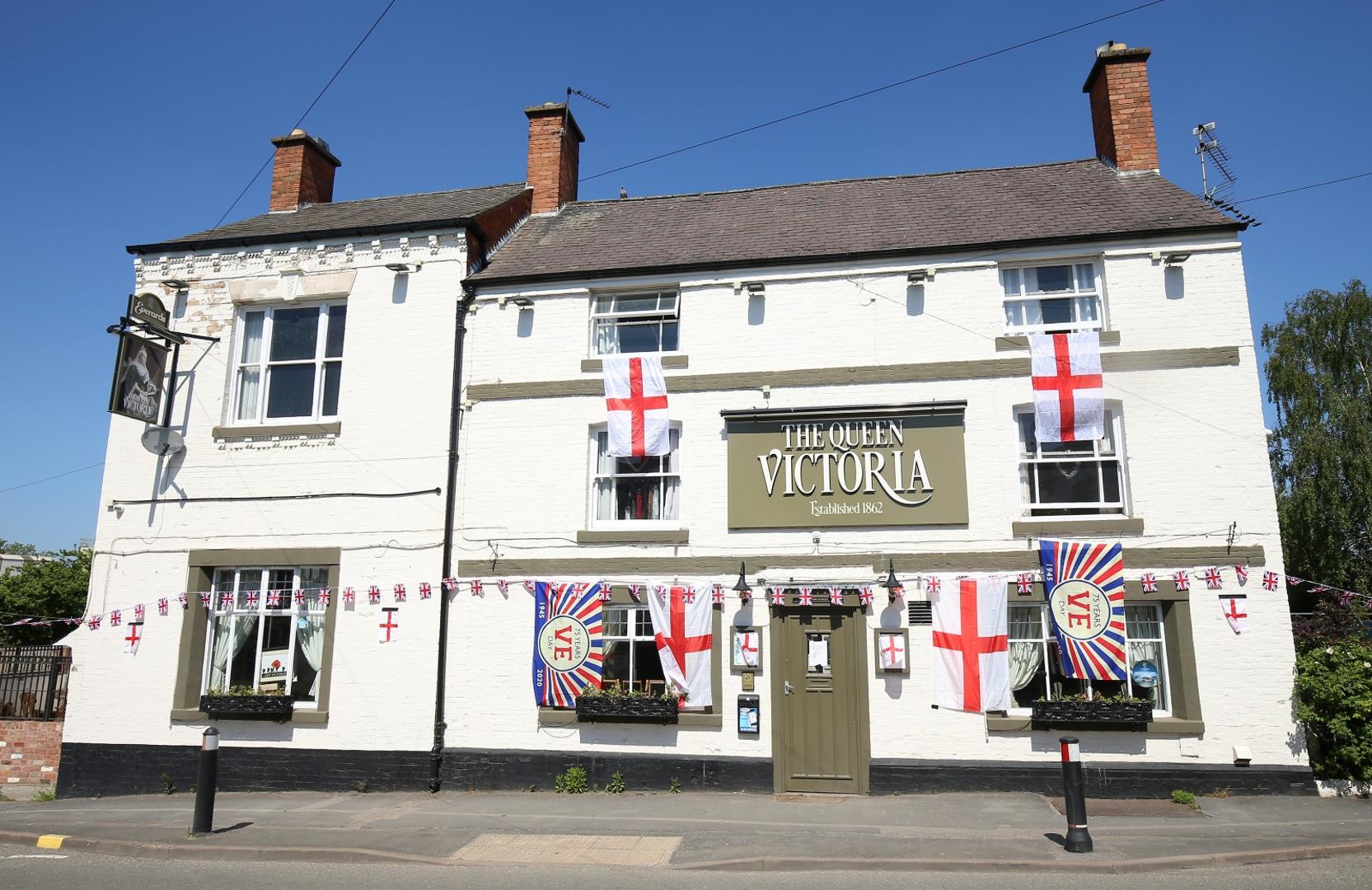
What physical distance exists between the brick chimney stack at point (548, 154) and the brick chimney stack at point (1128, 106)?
9388 millimetres

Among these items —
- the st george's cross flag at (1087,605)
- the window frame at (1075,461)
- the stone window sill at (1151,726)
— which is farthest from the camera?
the window frame at (1075,461)

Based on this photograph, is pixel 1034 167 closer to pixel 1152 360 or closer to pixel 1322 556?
pixel 1152 360

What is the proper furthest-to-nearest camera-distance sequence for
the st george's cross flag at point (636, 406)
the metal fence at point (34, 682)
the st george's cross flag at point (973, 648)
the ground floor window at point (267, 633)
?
1. the metal fence at point (34, 682)
2. the ground floor window at point (267, 633)
3. the st george's cross flag at point (636, 406)
4. the st george's cross flag at point (973, 648)

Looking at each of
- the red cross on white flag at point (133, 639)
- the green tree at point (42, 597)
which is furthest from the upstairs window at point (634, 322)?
the green tree at point (42, 597)

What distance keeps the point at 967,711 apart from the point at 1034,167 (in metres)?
9.60

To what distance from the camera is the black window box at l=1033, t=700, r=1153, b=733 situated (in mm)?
10711

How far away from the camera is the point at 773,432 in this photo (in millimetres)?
12344

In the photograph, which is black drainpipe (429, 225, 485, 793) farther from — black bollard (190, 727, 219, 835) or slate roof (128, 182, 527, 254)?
black bollard (190, 727, 219, 835)

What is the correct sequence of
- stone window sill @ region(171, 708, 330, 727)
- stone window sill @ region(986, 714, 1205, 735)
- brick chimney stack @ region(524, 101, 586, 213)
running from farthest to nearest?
brick chimney stack @ region(524, 101, 586, 213) < stone window sill @ region(171, 708, 330, 727) < stone window sill @ region(986, 714, 1205, 735)

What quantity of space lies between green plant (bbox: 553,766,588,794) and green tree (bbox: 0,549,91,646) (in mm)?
17383

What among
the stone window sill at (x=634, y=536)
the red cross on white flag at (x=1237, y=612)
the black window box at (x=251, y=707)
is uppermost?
the stone window sill at (x=634, y=536)

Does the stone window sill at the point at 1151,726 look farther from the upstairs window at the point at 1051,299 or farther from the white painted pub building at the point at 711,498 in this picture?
the upstairs window at the point at 1051,299

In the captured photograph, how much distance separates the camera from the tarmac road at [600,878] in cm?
744

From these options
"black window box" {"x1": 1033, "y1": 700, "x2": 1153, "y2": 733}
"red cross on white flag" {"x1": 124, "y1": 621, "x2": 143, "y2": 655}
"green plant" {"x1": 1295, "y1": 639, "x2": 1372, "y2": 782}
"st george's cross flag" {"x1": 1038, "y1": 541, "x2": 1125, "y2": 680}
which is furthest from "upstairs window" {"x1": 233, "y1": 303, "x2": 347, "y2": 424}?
"green plant" {"x1": 1295, "y1": 639, "x2": 1372, "y2": 782}
